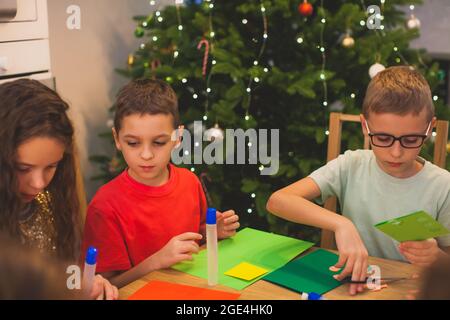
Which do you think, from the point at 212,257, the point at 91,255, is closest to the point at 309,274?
the point at 212,257

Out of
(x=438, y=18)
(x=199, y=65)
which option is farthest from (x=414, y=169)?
(x=438, y=18)

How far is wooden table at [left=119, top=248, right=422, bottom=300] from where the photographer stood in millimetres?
1120

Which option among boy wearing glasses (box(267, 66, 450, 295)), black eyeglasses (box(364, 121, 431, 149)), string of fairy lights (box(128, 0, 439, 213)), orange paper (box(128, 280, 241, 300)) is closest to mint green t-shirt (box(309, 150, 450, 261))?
boy wearing glasses (box(267, 66, 450, 295))

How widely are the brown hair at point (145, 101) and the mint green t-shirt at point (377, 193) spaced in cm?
45

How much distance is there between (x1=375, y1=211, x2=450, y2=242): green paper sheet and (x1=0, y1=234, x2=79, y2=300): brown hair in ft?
2.40

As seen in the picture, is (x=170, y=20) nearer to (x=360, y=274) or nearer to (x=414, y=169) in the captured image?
(x=414, y=169)

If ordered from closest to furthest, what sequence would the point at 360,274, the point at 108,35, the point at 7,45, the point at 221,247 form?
1. the point at 360,274
2. the point at 221,247
3. the point at 7,45
4. the point at 108,35

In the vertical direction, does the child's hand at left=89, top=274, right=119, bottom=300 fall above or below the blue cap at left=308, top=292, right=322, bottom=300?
above

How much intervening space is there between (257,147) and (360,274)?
54.0 inches

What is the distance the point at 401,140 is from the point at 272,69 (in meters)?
1.11

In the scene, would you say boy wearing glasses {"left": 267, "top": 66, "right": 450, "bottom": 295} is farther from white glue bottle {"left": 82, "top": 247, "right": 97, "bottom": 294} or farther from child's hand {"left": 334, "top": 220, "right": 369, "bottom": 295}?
white glue bottle {"left": 82, "top": 247, "right": 97, "bottom": 294}

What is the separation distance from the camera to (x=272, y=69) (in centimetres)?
237

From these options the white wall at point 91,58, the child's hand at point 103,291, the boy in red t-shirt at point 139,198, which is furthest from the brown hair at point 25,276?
the white wall at point 91,58

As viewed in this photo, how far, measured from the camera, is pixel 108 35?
317cm
